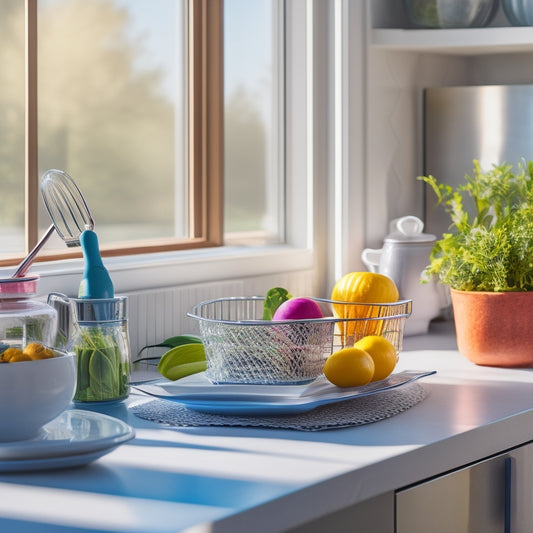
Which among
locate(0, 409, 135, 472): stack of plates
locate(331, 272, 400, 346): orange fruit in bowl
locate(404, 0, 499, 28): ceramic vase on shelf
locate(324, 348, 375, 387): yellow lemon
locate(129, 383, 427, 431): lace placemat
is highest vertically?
locate(404, 0, 499, 28): ceramic vase on shelf

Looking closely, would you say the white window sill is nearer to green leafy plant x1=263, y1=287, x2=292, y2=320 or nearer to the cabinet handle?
green leafy plant x1=263, y1=287, x2=292, y2=320

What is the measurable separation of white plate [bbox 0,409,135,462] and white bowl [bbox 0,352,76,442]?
2 centimetres

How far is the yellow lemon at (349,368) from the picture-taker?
53.8 inches

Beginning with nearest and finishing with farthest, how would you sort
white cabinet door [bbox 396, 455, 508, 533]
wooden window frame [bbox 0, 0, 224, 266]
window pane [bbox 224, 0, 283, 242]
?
white cabinet door [bbox 396, 455, 508, 533], wooden window frame [bbox 0, 0, 224, 266], window pane [bbox 224, 0, 283, 242]

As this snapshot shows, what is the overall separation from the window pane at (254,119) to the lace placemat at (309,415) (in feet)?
2.87

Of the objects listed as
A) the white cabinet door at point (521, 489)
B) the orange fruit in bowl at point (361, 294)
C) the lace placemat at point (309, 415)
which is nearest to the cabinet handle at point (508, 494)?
the white cabinet door at point (521, 489)

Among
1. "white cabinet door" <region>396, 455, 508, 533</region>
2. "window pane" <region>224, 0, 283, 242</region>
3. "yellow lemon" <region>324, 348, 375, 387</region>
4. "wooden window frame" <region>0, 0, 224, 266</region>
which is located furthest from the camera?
"window pane" <region>224, 0, 283, 242</region>

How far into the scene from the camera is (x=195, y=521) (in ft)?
2.84

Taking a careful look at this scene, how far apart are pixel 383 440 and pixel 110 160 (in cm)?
607

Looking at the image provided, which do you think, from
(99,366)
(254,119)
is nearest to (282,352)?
(99,366)

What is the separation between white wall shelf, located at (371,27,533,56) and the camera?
2178 mm

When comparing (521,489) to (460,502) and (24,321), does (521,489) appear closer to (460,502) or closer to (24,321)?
(460,502)

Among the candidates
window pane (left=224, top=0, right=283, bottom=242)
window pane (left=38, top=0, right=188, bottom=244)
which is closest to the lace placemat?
window pane (left=224, top=0, right=283, bottom=242)

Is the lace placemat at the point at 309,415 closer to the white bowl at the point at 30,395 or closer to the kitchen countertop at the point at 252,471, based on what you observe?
the kitchen countertop at the point at 252,471
